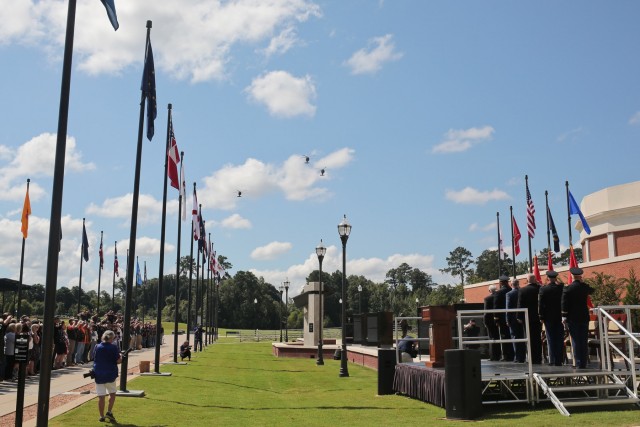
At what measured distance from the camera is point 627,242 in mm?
44125

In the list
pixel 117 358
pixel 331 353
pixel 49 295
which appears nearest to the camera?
pixel 49 295

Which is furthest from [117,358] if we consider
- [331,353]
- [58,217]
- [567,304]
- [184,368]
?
[331,353]

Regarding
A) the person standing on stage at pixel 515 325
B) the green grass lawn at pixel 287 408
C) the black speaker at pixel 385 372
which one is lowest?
the green grass lawn at pixel 287 408

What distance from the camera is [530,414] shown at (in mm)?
11531

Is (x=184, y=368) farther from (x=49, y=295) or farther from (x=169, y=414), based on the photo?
(x=49, y=295)

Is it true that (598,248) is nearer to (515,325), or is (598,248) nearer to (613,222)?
(613,222)

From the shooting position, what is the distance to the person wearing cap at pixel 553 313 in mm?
13828

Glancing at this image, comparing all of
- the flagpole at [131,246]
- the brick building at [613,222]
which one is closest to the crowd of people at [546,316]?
the flagpole at [131,246]

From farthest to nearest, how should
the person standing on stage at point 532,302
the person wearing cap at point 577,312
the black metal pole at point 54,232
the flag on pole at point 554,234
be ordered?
1. the flag on pole at point 554,234
2. the person standing on stage at point 532,302
3. the person wearing cap at point 577,312
4. the black metal pole at point 54,232

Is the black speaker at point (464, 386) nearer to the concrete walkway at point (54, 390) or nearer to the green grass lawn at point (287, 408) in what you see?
the green grass lawn at point (287, 408)

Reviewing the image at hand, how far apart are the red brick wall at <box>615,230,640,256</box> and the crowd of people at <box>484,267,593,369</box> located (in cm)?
3123

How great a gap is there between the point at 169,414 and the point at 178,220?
15780 mm

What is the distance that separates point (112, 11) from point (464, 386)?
9.72m

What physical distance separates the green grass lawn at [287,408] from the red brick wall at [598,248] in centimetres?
2948
